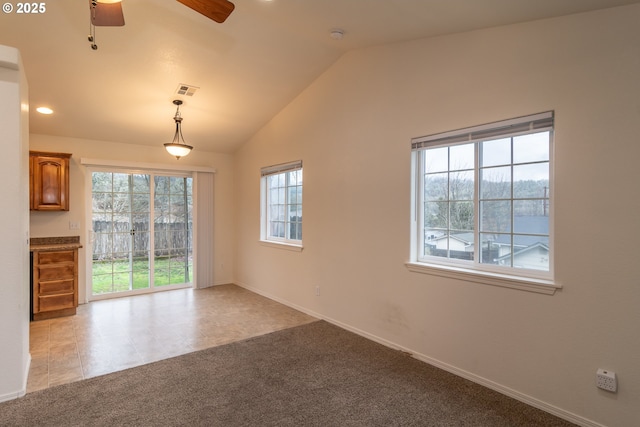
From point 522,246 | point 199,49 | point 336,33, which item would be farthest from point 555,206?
point 199,49

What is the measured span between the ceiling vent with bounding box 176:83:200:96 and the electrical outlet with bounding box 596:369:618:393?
4.61 meters

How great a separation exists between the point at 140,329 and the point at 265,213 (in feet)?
8.24

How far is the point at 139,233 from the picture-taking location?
18.4 feet

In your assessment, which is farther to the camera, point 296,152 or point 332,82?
point 296,152

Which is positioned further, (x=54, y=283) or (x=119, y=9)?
(x=54, y=283)

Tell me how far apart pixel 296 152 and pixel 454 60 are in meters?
2.45

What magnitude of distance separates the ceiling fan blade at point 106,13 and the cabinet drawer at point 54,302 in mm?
3747

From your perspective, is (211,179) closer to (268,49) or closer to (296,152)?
(296,152)

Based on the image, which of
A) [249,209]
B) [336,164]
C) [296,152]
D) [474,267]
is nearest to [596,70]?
[474,267]

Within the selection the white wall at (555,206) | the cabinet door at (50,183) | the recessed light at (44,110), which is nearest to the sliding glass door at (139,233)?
the cabinet door at (50,183)

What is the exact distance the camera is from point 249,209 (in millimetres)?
5949

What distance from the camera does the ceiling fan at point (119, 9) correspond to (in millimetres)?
2000

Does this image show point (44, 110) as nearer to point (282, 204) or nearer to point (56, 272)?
point (56, 272)

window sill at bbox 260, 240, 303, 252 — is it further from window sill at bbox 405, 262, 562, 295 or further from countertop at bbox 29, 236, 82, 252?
countertop at bbox 29, 236, 82, 252
